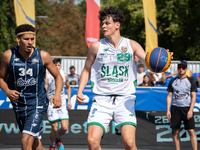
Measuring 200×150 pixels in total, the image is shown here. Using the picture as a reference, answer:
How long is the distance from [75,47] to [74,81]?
34.9 m

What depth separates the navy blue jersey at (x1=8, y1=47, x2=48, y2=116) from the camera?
5.09 m

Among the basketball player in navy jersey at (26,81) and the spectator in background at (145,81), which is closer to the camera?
the basketball player in navy jersey at (26,81)

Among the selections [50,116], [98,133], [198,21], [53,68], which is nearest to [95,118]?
[98,133]

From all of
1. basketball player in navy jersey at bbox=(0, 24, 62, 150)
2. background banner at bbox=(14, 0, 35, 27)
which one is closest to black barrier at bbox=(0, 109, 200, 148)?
basketball player in navy jersey at bbox=(0, 24, 62, 150)

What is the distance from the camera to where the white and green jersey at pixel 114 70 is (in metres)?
4.84

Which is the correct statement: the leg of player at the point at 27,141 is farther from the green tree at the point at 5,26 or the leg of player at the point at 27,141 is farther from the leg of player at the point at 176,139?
the green tree at the point at 5,26

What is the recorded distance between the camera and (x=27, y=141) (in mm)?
4875

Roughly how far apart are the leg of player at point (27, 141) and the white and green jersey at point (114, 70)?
4.12ft

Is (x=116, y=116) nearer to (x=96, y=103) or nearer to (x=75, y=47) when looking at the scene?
(x=96, y=103)

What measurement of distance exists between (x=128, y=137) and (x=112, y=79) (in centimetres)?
91

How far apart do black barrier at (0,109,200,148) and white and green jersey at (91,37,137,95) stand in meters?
4.13

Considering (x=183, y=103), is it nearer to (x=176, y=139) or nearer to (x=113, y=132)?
(x=176, y=139)

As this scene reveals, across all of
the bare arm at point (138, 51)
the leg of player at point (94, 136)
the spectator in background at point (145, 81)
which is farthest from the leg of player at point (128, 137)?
the spectator in background at point (145, 81)

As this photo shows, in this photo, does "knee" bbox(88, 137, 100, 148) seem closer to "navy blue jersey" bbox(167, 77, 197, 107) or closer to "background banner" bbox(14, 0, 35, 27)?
"navy blue jersey" bbox(167, 77, 197, 107)
